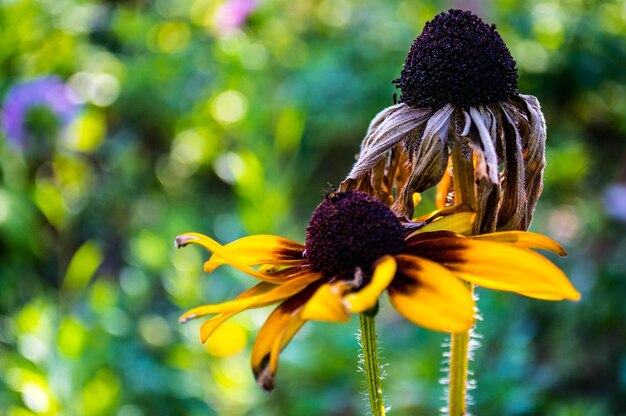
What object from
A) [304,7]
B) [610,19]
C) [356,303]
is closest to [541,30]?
[610,19]

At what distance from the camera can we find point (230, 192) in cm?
344

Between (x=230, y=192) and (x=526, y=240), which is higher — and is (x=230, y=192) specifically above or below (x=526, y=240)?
above

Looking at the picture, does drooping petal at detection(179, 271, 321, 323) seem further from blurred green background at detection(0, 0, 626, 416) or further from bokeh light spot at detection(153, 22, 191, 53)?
bokeh light spot at detection(153, 22, 191, 53)

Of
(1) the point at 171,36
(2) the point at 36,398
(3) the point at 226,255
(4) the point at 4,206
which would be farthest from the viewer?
(1) the point at 171,36

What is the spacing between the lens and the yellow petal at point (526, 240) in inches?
24.9

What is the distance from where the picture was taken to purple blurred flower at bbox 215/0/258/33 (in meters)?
2.58

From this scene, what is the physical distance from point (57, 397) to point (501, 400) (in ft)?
2.83

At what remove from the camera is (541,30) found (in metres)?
2.97

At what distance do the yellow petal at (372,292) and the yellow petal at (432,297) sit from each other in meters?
0.02

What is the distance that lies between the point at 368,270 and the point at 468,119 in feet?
0.55

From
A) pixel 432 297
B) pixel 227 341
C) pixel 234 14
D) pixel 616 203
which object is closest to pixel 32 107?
pixel 234 14

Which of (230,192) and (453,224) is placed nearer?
(453,224)

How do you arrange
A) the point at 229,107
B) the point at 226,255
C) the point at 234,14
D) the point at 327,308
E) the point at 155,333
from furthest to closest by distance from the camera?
the point at 234,14 < the point at 229,107 < the point at 155,333 < the point at 226,255 < the point at 327,308

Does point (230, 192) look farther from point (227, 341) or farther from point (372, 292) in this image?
point (372, 292)
